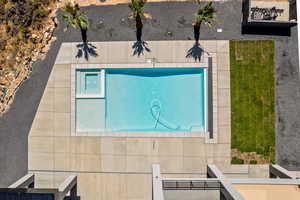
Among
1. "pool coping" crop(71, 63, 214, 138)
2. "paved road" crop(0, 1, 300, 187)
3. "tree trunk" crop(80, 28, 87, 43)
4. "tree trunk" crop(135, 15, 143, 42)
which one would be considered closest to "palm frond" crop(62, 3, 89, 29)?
"tree trunk" crop(80, 28, 87, 43)

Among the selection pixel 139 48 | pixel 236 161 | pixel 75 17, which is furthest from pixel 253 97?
pixel 75 17

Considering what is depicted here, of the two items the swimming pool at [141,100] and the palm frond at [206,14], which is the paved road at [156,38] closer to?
the palm frond at [206,14]

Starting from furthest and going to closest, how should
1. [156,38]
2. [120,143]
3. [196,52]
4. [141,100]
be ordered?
[141,100], [156,38], [196,52], [120,143]

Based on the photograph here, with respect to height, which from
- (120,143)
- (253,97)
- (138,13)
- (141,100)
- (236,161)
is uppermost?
(138,13)

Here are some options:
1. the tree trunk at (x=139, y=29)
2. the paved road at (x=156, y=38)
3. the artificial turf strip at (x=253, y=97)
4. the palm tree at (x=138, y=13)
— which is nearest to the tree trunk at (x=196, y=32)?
the paved road at (x=156, y=38)

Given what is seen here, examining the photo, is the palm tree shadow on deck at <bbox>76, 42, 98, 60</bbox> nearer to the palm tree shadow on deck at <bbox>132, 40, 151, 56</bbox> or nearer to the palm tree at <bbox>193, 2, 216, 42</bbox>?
the palm tree shadow on deck at <bbox>132, 40, 151, 56</bbox>

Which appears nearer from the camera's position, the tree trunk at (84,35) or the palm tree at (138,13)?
the palm tree at (138,13)

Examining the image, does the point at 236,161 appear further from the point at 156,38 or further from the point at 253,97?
the point at 156,38
